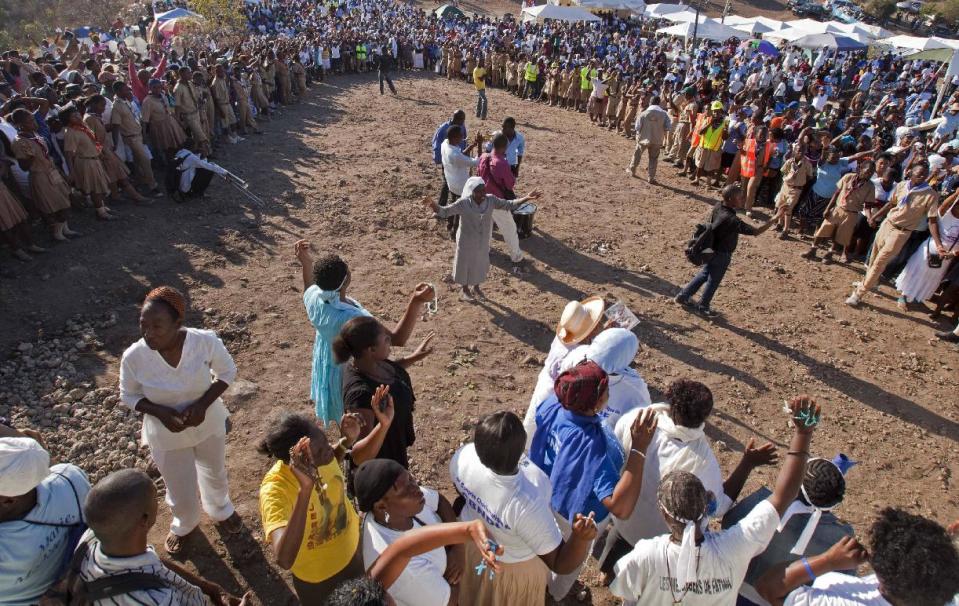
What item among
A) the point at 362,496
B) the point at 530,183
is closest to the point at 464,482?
the point at 362,496

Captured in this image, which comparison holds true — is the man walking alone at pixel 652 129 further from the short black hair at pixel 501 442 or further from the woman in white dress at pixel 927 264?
the short black hair at pixel 501 442

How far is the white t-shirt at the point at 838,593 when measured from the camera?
2.08m

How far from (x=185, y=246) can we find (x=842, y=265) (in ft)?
31.7

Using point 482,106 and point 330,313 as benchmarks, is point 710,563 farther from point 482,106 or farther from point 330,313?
point 482,106

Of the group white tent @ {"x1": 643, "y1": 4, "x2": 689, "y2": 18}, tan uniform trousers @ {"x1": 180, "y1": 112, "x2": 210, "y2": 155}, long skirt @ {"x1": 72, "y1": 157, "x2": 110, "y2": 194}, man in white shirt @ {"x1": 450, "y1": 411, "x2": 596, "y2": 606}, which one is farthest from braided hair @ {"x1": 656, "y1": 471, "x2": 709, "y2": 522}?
white tent @ {"x1": 643, "y1": 4, "x2": 689, "y2": 18}

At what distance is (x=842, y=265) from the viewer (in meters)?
8.86

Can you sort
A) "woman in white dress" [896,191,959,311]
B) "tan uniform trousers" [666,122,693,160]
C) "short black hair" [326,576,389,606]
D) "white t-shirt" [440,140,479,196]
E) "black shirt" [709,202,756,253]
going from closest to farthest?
"short black hair" [326,576,389,606], "black shirt" [709,202,756,253], "woman in white dress" [896,191,959,311], "white t-shirt" [440,140,479,196], "tan uniform trousers" [666,122,693,160]

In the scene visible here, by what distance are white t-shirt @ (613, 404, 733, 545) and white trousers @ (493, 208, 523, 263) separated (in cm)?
486

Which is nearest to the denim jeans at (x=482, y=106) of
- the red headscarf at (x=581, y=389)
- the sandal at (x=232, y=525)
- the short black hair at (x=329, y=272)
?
the short black hair at (x=329, y=272)

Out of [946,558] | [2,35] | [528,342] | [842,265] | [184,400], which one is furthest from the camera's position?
[2,35]

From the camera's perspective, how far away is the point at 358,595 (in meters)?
1.82

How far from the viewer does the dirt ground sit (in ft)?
16.6

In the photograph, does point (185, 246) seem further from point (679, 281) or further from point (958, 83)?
point (958, 83)

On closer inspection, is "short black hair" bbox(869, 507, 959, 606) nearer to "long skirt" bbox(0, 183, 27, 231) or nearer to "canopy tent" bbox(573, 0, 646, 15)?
"long skirt" bbox(0, 183, 27, 231)
